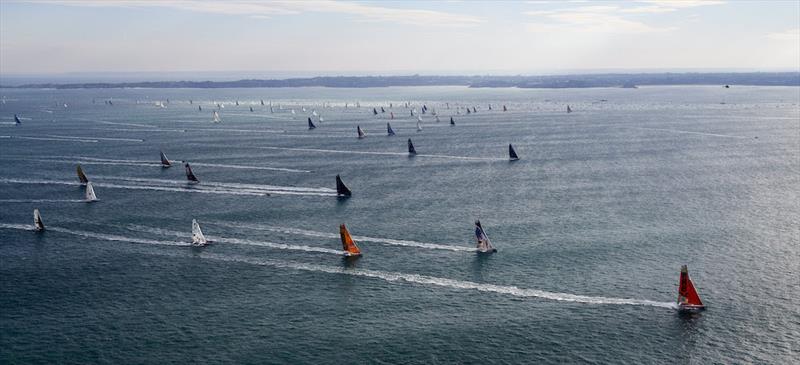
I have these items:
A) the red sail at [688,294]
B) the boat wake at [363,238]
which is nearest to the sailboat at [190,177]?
the boat wake at [363,238]

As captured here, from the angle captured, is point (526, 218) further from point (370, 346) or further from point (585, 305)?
point (370, 346)

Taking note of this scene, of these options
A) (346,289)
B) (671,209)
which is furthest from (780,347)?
(671,209)

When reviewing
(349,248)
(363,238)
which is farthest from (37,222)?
(349,248)

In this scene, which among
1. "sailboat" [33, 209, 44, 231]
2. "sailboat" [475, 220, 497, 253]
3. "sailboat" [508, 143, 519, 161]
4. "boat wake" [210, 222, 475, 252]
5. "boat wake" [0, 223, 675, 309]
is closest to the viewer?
"boat wake" [0, 223, 675, 309]

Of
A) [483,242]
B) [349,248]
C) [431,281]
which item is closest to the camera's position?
[431,281]

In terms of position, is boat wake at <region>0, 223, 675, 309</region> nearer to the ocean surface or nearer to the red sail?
the ocean surface

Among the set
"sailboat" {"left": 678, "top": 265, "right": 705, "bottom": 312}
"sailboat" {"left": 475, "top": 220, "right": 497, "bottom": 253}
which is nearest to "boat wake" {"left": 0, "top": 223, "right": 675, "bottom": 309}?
"sailboat" {"left": 678, "top": 265, "right": 705, "bottom": 312}

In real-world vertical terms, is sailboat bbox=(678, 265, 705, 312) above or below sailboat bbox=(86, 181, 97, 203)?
below

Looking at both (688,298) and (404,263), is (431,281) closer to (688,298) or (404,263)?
(404,263)

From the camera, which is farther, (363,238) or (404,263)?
(363,238)
